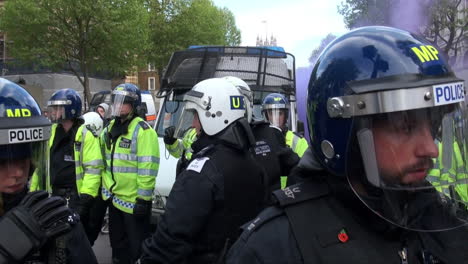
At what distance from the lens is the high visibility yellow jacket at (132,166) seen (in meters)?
4.64

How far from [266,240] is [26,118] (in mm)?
1084

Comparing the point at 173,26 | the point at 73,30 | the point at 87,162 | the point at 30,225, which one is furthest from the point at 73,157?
the point at 173,26

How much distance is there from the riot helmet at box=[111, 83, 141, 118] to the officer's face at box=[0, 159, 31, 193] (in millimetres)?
3040

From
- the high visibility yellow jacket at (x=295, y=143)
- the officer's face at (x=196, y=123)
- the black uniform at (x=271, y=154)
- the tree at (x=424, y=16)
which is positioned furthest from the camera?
the tree at (x=424, y=16)

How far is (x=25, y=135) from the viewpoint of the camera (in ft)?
5.66

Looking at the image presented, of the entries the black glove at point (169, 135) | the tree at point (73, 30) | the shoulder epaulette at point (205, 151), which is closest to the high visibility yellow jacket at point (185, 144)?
the black glove at point (169, 135)

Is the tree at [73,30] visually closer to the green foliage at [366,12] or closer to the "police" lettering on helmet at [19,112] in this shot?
the green foliage at [366,12]

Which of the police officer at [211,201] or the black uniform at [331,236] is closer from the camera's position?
the black uniform at [331,236]

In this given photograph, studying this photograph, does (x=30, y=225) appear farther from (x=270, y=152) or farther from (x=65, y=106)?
(x=65, y=106)

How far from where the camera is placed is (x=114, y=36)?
24.1m

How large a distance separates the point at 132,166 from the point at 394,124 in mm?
3629

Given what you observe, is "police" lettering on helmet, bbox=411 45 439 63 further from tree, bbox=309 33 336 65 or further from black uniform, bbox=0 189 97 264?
black uniform, bbox=0 189 97 264

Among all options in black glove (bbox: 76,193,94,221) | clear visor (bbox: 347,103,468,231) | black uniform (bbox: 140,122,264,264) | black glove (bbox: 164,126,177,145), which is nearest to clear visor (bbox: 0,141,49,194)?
black uniform (bbox: 140,122,264,264)

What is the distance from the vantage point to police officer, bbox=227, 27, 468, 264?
1.39 m
